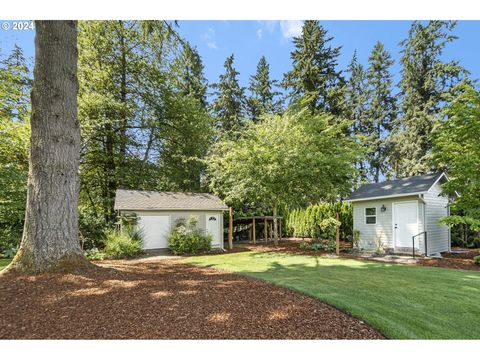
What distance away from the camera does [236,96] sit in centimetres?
2408

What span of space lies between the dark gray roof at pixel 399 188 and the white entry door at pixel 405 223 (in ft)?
1.59

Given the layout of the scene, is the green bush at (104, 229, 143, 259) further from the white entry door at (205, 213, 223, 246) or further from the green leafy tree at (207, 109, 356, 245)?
the green leafy tree at (207, 109, 356, 245)

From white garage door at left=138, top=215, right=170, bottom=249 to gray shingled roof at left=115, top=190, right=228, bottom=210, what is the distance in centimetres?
55

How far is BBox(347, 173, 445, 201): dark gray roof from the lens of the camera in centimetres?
964

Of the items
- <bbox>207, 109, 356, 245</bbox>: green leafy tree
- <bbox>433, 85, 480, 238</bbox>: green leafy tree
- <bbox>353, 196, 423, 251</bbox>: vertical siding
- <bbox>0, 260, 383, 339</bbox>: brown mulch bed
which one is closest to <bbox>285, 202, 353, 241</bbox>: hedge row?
<bbox>353, 196, 423, 251</bbox>: vertical siding

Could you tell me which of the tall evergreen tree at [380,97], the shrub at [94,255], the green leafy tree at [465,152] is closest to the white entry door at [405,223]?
the green leafy tree at [465,152]

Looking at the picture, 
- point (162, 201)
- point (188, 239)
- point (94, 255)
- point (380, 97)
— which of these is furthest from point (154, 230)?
point (380, 97)

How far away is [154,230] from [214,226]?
285cm

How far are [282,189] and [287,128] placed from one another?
293cm

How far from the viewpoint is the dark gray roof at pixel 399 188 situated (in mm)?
9644

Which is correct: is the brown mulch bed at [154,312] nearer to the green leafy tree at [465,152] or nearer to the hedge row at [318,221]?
the green leafy tree at [465,152]

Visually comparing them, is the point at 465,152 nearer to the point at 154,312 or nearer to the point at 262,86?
the point at 154,312

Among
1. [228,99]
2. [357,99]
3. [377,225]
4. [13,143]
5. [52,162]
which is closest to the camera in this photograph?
[52,162]

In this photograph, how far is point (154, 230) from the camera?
465 inches
